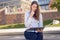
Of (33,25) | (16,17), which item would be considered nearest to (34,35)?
(33,25)

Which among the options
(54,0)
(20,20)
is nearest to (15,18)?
(20,20)

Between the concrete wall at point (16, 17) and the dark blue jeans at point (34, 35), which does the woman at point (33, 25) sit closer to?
the dark blue jeans at point (34, 35)

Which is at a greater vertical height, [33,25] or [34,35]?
[33,25]

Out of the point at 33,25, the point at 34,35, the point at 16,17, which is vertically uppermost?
the point at 33,25

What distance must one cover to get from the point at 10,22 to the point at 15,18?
66cm

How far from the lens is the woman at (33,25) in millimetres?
4773

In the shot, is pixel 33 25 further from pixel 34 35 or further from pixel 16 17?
pixel 16 17

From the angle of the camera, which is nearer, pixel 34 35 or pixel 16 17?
pixel 34 35

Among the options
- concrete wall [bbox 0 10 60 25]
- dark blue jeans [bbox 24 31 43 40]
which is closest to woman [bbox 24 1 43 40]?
dark blue jeans [bbox 24 31 43 40]

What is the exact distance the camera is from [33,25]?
4816mm

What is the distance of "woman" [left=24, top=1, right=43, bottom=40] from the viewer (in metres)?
4.77

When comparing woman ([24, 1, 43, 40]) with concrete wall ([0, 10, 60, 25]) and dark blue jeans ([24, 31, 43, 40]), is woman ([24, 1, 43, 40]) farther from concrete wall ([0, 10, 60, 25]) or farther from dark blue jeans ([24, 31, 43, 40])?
concrete wall ([0, 10, 60, 25])

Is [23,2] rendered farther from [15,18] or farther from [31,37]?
[31,37]

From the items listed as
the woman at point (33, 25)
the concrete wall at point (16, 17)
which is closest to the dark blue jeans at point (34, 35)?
the woman at point (33, 25)
